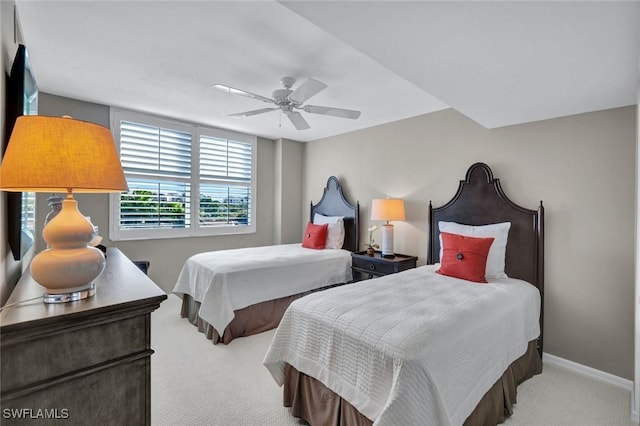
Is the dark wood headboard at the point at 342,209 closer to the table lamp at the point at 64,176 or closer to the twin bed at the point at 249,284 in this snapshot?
the twin bed at the point at 249,284

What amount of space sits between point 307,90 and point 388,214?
185cm

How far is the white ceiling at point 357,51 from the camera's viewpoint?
1.39 metres

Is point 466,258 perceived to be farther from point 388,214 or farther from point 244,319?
point 244,319

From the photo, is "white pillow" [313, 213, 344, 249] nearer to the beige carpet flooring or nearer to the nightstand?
the nightstand

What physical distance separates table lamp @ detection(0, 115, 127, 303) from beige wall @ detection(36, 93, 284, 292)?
314 centimetres

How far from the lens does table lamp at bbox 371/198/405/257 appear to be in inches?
147

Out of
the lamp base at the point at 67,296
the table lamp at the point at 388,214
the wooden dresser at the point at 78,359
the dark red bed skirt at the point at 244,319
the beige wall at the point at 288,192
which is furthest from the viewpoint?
the beige wall at the point at 288,192

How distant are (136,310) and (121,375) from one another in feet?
0.75

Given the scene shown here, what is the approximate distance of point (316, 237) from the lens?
4.39 metres

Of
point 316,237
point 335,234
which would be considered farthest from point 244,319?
point 335,234

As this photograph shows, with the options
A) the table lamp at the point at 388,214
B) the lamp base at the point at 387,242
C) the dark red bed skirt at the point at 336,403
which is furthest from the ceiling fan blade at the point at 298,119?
the dark red bed skirt at the point at 336,403

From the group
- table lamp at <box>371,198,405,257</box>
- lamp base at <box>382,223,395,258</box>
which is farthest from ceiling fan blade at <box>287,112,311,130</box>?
lamp base at <box>382,223,395,258</box>

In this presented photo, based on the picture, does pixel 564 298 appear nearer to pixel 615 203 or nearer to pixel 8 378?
pixel 615 203

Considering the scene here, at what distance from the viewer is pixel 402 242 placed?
3.98 metres
